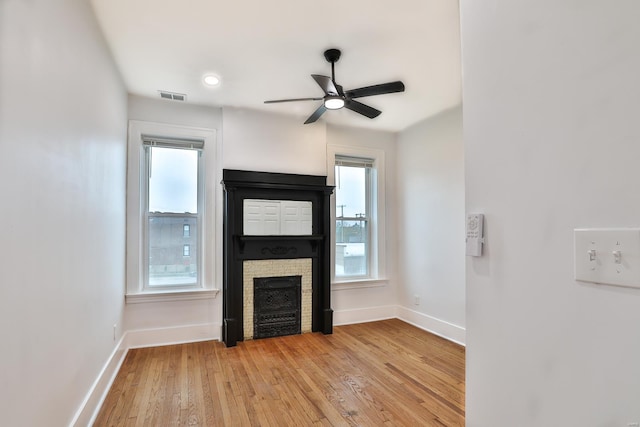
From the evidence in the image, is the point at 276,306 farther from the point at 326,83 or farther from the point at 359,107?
the point at 326,83

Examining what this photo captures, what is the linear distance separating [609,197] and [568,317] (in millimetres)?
285

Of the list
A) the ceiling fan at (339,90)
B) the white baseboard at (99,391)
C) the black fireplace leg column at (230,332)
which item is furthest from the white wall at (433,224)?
the white baseboard at (99,391)

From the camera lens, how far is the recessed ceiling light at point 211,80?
3129 millimetres

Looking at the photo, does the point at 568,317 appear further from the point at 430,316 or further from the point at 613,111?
the point at 430,316

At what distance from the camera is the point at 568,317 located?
78 centimetres

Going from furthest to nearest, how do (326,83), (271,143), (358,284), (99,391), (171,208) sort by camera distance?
1. (358,284)
2. (271,143)
3. (171,208)
4. (326,83)
5. (99,391)

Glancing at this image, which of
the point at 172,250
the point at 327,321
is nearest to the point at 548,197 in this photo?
the point at 327,321

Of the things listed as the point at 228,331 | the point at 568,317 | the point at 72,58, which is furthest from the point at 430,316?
the point at 72,58

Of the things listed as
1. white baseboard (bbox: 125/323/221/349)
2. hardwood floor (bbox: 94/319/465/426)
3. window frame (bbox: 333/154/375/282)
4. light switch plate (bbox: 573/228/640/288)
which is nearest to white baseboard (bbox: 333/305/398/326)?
window frame (bbox: 333/154/375/282)

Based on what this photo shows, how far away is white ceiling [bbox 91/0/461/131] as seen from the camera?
7.20 feet

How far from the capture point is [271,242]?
399cm

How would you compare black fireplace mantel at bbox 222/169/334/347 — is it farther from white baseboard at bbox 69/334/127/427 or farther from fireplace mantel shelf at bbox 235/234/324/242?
white baseboard at bbox 69/334/127/427

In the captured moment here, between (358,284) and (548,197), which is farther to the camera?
(358,284)

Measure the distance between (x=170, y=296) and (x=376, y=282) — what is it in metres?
2.63
